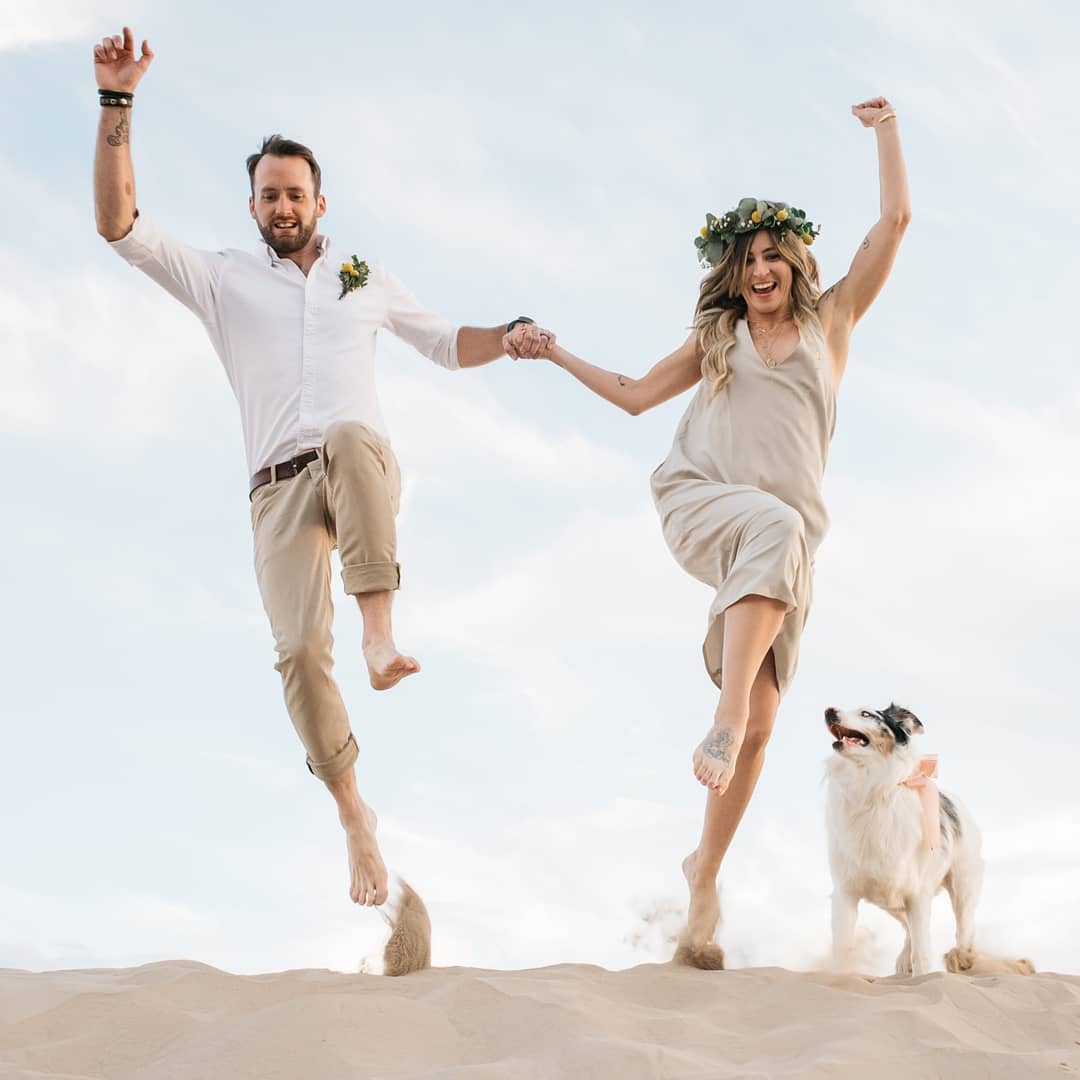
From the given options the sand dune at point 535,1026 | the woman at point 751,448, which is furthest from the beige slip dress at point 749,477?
the sand dune at point 535,1026

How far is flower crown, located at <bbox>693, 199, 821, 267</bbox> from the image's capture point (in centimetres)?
580

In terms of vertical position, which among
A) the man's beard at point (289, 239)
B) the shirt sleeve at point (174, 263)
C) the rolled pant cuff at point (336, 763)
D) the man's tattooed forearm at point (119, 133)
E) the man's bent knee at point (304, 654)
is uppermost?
the man's tattooed forearm at point (119, 133)

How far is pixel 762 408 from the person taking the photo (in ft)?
18.2

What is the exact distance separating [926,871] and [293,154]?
14.2 feet

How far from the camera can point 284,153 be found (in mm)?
6238

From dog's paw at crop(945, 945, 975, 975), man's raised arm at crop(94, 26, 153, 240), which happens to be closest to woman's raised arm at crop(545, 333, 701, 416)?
man's raised arm at crop(94, 26, 153, 240)

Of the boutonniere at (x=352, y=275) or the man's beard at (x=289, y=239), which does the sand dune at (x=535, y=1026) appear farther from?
the man's beard at (x=289, y=239)

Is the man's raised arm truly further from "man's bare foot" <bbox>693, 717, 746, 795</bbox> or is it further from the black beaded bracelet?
"man's bare foot" <bbox>693, 717, 746, 795</bbox>

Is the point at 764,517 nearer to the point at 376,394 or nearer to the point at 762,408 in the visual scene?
the point at 762,408

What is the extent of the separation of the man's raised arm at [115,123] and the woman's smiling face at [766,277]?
8.63 feet

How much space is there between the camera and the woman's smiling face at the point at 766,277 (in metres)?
5.75

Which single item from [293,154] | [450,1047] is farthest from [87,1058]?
[293,154]

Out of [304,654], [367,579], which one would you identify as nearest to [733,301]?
[367,579]

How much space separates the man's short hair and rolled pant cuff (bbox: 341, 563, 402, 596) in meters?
1.87
